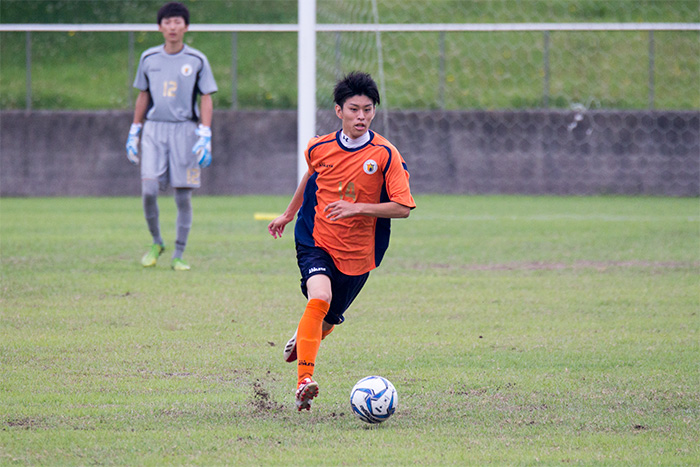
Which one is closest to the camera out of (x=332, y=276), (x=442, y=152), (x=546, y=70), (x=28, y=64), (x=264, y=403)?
(x=264, y=403)

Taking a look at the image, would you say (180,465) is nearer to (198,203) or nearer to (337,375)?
(337,375)

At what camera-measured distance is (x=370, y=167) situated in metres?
4.22

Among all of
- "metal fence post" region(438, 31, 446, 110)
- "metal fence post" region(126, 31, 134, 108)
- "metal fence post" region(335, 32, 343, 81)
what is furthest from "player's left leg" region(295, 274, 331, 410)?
"metal fence post" region(126, 31, 134, 108)

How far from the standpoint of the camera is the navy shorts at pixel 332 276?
4148mm

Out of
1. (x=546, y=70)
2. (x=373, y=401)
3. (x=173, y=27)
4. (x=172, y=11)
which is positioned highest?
(x=546, y=70)

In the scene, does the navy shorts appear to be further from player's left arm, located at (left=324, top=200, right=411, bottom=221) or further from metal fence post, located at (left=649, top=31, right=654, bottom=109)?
metal fence post, located at (left=649, top=31, right=654, bottom=109)

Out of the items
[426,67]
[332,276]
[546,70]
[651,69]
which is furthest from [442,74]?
[332,276]

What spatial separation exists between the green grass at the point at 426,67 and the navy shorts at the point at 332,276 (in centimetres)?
1222

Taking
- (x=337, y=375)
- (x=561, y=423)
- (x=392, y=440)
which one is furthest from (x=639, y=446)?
(x=337, y=375)

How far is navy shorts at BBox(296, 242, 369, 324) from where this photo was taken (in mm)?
4148

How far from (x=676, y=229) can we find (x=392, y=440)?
27.9ft

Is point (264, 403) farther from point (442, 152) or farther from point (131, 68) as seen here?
point (131, 68)

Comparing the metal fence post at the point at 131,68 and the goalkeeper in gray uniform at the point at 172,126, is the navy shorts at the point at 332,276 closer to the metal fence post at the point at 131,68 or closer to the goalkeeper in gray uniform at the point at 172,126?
the goalkeeper in gray uniform at the point at 172,126

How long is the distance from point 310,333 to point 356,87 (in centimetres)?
110
